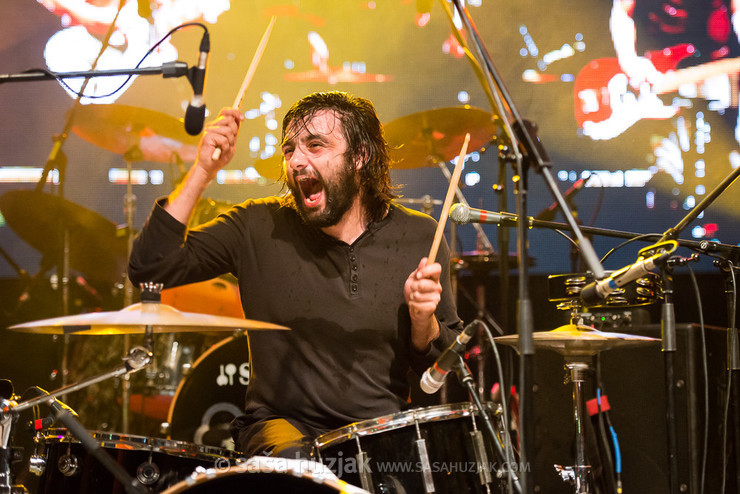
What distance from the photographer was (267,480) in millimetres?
1327

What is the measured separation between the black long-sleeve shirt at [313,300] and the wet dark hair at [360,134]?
113mm

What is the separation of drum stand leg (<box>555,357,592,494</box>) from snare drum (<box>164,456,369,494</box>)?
1.41 m

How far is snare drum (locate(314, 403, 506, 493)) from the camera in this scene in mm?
1745

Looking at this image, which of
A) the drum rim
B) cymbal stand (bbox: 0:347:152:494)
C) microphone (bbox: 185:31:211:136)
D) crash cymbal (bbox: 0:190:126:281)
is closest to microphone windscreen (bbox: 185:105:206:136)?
microphone (bbox: 185:31:211:136)

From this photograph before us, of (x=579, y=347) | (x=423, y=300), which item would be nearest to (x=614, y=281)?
(x=423, y=300)

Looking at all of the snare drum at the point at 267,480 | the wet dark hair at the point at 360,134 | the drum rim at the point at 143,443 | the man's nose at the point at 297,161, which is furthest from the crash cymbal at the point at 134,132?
the snare drum at the point at 267,480

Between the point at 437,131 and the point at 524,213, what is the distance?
80.5 inches

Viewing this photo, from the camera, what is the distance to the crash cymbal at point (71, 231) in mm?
3861

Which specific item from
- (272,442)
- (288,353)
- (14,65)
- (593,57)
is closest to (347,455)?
(272,442)

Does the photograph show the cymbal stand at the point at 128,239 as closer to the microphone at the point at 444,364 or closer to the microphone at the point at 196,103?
the microphone at the point at 196,103

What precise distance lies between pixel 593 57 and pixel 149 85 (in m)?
2.61

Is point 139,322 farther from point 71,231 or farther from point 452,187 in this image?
point 71,231

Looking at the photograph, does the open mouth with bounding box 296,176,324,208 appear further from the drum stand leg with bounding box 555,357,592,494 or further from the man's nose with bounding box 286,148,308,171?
the drum stand leg with bounding box 555,357,592,494

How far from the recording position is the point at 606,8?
4.09 m
